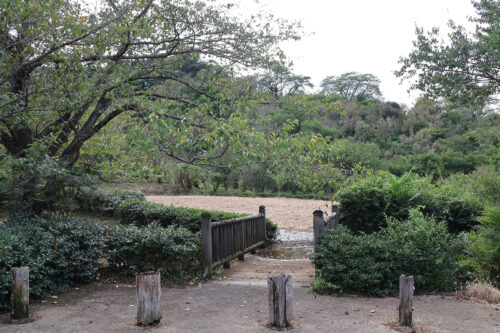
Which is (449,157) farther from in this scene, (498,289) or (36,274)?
(36,274)

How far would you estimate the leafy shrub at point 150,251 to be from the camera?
703cm

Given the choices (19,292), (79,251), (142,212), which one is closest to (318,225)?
(79,251)

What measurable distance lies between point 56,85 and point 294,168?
4.58 metres

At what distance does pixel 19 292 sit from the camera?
4.77 m

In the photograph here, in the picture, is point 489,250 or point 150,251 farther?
point 150,251

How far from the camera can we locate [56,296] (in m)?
5.90

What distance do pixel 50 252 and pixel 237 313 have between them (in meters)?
2.96

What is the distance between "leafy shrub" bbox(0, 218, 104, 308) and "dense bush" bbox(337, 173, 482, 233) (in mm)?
5469

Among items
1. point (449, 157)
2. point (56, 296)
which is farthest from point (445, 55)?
point (449, 157)

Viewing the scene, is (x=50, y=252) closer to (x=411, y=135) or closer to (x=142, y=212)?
(x=142, y=212)

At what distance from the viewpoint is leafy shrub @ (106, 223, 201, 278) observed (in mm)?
7027

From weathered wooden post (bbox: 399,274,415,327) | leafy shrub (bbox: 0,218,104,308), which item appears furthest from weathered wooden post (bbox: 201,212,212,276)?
weathered wooden post (bbox: 399,274,415,327)

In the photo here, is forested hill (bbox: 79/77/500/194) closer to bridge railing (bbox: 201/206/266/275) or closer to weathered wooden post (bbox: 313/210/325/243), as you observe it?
weathered wooden post (bbox: 313/210/325/243)

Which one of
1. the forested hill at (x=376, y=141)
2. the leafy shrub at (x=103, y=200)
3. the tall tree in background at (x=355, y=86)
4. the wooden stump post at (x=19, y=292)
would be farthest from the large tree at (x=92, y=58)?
the tall tree in background at (x=355, y=86)
